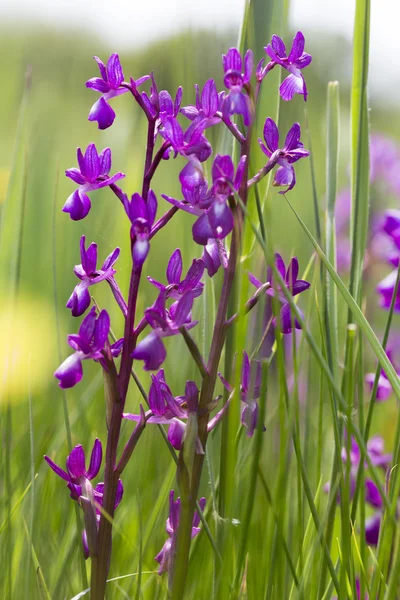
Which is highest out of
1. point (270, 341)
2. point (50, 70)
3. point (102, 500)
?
point (50, 70)

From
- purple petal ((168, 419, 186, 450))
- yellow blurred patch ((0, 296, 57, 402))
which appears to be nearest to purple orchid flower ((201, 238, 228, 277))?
purple petal ((168, 419, 186, 450))

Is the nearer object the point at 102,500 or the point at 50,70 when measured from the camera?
the point at 102,500

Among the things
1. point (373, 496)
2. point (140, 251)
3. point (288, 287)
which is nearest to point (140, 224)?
point (140, 251)

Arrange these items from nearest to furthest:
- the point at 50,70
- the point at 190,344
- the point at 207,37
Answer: the point at 190,344
the point at 207,37
the point at 50,70

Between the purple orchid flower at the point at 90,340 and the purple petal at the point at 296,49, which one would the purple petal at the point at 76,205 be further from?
the purple petal at the point at 296,49

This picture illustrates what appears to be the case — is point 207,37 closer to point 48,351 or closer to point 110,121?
point 110,121

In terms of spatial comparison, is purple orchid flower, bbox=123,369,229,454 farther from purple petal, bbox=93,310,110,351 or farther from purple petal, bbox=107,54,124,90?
purple petal, bbox=107,54,124,90

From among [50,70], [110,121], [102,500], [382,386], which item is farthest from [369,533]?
[50,70]
